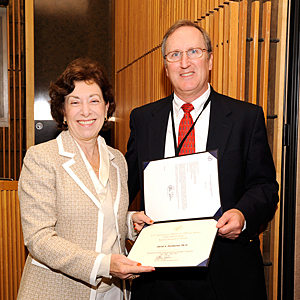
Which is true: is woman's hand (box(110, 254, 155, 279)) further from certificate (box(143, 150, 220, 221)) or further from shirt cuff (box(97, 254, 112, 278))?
certificate (box(143, 150, 220, 221))

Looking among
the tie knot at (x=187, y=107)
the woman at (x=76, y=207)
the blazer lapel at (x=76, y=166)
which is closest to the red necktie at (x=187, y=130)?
the tie knot at (x=187, y=107)

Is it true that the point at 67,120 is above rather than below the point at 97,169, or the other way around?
above

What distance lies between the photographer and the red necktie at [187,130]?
2.01 metres

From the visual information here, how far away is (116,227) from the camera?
198cm

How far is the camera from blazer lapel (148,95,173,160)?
2.08 metres

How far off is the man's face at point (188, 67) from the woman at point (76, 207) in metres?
0.42

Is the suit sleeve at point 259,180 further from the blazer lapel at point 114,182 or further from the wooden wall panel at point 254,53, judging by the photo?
the blazer lapel at point 114,182

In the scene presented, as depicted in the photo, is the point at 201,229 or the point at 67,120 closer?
the point at 201,229

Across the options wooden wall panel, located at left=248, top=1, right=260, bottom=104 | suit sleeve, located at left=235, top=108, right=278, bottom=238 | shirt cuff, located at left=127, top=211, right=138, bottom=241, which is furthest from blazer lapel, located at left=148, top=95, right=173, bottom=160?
wooden wall panel, located at left=248, top=1, right=260, bottom=104

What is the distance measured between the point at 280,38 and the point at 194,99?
0.75m

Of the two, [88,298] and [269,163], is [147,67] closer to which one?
[269,163]

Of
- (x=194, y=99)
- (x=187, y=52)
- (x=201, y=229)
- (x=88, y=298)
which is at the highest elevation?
(x=187, y=52)

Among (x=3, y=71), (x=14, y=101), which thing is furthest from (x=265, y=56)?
(x=3, y=71)

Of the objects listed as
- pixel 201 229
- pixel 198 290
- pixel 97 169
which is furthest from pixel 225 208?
pixel 97 169
